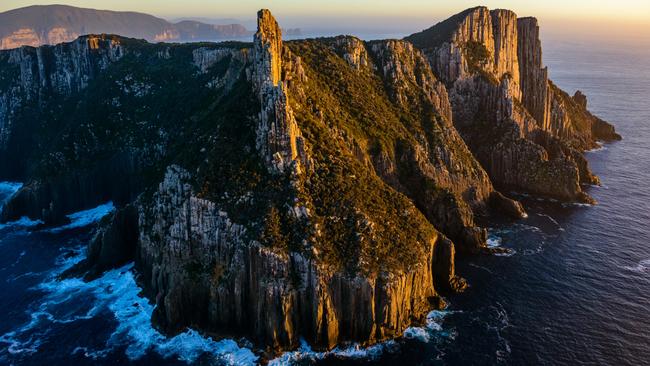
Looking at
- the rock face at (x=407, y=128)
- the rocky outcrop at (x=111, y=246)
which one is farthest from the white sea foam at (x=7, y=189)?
the rock face at (x=407, y=128)

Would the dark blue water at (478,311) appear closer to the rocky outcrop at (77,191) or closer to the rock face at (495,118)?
the rocky outcrop at (77,191)

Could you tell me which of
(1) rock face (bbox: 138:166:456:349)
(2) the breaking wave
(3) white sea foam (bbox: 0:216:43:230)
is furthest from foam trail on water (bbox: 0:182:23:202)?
(1) rock face (bbox: 138:166:456:349)

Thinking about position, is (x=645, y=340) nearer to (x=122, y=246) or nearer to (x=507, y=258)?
(x=507, y=258)

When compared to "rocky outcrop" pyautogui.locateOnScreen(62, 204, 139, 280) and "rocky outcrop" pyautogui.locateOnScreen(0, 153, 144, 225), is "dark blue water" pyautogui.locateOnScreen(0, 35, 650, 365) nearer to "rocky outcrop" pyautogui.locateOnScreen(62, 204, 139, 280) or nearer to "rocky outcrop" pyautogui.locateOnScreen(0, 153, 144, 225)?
"rocky outcrop" pyautogui.locateOnScreen(62, 204, 139, 280)

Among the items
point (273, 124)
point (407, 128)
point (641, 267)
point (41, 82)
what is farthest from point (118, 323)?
point (41, 82)

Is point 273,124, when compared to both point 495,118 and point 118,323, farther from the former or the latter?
point 495,118

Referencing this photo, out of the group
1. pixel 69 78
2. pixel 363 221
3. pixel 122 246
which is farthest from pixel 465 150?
pixel 69 78
